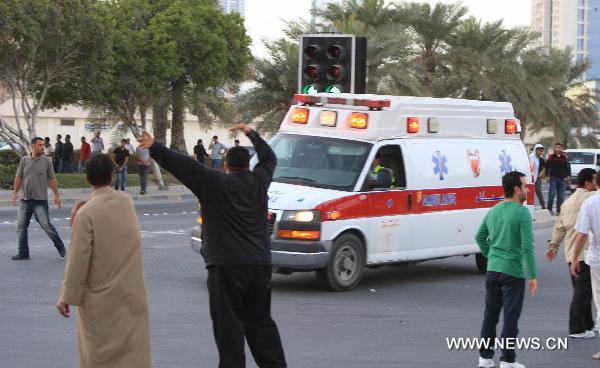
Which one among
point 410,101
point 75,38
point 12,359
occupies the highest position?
point 75,38

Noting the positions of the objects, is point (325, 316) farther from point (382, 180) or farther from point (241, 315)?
point (241, 315)

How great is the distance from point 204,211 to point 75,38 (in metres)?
28.0

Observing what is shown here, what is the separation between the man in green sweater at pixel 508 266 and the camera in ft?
30.0

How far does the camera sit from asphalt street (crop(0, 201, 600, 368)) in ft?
32.0

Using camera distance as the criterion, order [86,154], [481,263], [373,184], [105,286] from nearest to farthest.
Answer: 1. [105,286]
2. [373,184]
3. [481,263]
4. [86,154]

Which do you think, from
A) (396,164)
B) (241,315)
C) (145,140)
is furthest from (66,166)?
(145,140)

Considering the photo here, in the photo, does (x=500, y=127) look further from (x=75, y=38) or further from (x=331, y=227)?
(x=75, y=38)

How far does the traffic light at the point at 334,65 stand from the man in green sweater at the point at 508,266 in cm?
823

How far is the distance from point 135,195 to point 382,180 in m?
22.7

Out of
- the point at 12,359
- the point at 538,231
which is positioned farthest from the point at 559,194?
the point at 12,359

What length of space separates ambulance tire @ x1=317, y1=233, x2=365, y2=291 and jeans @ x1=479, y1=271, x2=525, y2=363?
15.3ft

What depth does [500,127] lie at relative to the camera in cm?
1719

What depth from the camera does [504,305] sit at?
9.23 m
